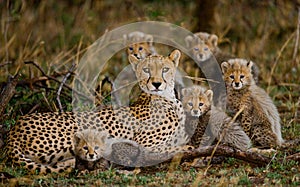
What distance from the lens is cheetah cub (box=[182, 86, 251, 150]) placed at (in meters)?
5.49

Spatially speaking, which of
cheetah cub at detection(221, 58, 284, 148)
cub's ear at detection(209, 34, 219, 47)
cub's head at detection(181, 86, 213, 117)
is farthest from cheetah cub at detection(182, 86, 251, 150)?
cub's ear at detection(209, 34, 219, 47)

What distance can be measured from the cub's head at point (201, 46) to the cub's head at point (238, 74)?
1340 mm

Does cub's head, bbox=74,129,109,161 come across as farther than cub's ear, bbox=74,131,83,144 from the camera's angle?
No

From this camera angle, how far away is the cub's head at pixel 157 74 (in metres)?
5.21

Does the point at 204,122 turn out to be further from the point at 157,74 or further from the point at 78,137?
the point at 78,137

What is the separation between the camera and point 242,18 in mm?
10484

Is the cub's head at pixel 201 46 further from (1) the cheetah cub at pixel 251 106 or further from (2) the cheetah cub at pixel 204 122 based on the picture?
(2) the cheetah cub at pixel 204 122

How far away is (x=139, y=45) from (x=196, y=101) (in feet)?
5.66

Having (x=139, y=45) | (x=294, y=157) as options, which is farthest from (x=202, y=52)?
(x=294, y=157)

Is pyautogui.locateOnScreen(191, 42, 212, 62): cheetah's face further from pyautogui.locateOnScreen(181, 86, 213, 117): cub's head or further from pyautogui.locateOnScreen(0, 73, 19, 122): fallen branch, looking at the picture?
pyautogui.locateOnScreen(0, 73, 19, 122): fallen branch

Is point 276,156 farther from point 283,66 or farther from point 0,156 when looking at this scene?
point 283,66

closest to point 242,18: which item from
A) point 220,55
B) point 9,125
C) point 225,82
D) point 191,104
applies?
point 220,55

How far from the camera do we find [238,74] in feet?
19.7

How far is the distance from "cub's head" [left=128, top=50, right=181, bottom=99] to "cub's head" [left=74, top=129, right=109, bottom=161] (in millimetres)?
624
